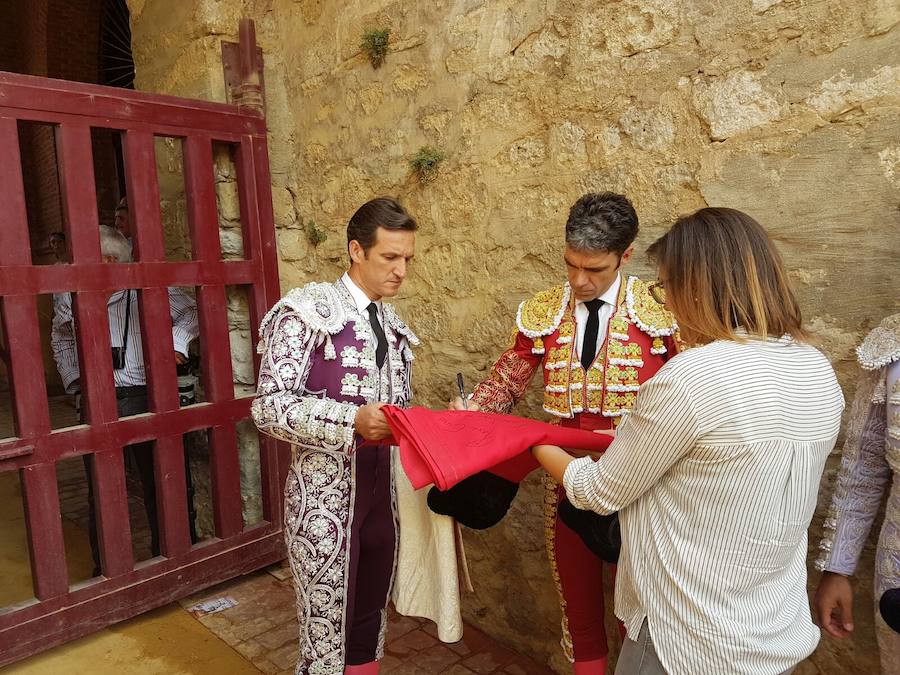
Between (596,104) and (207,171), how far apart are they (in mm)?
2067

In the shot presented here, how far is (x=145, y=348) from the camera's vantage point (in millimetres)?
3430

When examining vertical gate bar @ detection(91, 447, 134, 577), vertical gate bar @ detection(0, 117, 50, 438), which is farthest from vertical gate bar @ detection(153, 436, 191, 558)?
vertical gate bar @ detection(0, 117, 50, 438)

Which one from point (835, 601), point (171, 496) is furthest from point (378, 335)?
point (171, 496)

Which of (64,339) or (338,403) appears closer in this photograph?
(338,403)

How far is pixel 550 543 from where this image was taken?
248 cm

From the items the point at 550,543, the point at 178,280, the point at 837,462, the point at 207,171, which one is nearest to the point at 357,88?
the point at 207,171

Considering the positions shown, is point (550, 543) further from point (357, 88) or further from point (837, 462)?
point (357, 88)

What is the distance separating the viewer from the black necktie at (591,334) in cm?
231

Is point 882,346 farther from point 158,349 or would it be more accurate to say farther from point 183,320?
point 183,320

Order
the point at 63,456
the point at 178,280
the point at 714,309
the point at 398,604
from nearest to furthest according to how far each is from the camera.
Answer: the point at 714,309
the point at 398,604
the point at 63,456
the point at 178,280

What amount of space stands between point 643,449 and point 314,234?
2.90 metres

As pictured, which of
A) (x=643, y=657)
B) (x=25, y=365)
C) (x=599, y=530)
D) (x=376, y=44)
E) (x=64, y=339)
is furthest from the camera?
(x=64, y=339)

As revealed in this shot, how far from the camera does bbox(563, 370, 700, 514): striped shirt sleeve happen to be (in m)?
1.38

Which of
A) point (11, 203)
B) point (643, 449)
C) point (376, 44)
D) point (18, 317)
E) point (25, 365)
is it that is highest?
point (376, 44)
